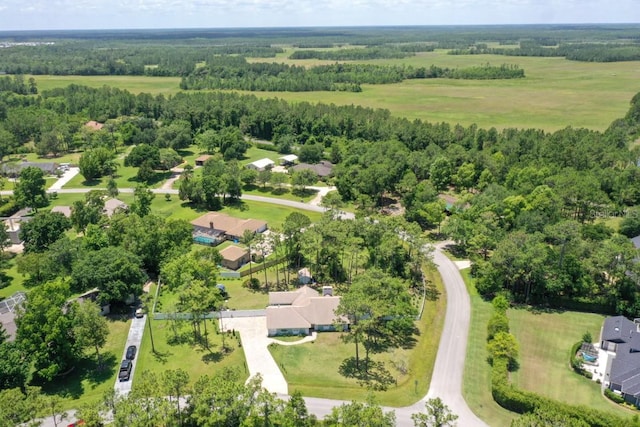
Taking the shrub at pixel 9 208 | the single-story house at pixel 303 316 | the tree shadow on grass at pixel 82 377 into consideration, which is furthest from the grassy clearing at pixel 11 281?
the single-story house at pixel 303 316

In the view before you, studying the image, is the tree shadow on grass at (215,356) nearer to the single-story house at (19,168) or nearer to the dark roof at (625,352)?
the dark roof at (625,352)

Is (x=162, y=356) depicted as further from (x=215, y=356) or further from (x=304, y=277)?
(x=304, y=277)

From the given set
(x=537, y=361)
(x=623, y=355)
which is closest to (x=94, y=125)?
(x=537, y=361)

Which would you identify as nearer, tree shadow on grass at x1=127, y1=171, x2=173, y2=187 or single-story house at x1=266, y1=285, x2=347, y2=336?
single-story house at x1=266, y1=285, x2=347, y2=336

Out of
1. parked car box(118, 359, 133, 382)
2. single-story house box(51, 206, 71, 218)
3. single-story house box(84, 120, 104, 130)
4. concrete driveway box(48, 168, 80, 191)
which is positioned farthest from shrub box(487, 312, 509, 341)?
single-story house box(84, 120, 104, 130)

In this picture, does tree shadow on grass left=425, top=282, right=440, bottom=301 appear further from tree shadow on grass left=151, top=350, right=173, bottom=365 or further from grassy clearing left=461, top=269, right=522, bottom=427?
tree shadow on grass left=151, top=350, right=173, bottom=365

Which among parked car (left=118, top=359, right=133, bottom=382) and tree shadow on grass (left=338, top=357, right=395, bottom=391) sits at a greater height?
parked car (left=118, top=359, right=133, bottom=382)

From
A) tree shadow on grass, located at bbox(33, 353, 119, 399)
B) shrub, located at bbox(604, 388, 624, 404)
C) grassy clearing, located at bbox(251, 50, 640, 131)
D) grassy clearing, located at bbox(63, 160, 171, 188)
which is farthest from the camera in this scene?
grassy clearing, located at bbox(251, 50, 640, 131)
